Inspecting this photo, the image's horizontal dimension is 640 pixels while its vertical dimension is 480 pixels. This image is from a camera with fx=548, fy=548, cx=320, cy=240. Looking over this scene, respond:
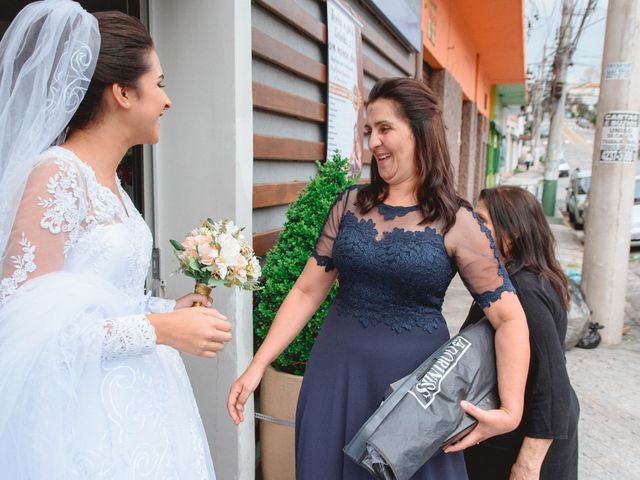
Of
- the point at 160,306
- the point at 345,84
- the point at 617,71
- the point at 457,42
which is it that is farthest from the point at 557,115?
the point at 160,306

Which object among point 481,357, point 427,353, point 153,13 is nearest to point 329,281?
point 427,353

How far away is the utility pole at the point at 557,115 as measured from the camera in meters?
17.3

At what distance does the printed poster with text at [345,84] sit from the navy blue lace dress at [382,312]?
7.14 feet

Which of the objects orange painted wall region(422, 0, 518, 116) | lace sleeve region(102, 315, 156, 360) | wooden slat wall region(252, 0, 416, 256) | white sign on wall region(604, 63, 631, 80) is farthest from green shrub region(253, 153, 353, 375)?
orange painted wall region(422, 0, 518, 116)

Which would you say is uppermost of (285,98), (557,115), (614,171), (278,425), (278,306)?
(557,115)

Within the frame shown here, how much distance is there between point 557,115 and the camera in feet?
60.1

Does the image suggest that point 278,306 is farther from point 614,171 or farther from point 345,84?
point 614,171

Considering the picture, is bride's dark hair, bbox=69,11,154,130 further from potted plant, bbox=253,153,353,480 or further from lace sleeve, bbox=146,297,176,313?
potted plant, bbox=253,153,353,480

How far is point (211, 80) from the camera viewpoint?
2.64 metres

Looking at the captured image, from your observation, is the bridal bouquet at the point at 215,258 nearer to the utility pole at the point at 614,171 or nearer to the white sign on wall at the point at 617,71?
the utility pole at the point at 614,171

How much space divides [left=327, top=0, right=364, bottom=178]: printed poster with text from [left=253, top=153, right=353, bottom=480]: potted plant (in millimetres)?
1214

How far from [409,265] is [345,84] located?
297cm

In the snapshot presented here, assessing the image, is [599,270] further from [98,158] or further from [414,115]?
[98,158]

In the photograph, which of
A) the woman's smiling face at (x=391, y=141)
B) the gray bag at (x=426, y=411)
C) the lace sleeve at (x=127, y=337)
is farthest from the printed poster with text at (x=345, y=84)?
the lace sleeve at (x=127, y=337)
